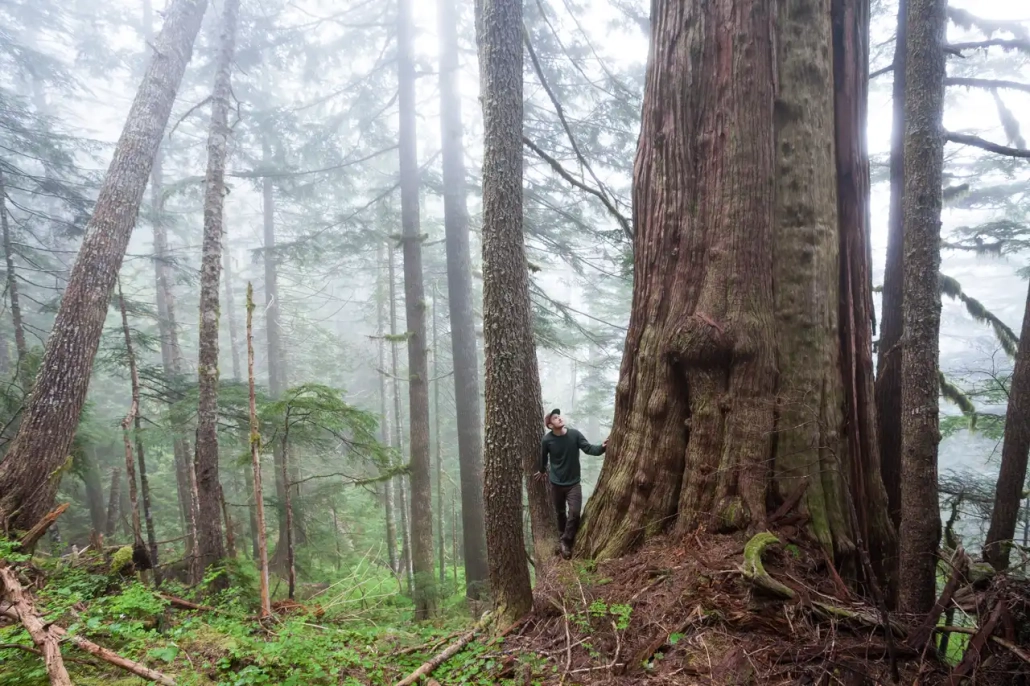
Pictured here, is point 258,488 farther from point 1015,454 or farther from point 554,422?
point 1015,454

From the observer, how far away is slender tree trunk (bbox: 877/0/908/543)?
15.2ft

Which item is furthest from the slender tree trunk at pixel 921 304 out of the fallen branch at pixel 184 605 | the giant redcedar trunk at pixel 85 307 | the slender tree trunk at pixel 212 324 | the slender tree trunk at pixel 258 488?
the giant redcedar trunk at pixel 85 307

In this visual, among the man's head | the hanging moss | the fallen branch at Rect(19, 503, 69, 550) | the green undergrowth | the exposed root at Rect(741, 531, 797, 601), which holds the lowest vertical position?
the green undergrowth

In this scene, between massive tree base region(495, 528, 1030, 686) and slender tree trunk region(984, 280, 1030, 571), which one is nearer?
massive tree base region(495, 528, 1030, 686)

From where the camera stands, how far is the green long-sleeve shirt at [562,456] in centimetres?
502

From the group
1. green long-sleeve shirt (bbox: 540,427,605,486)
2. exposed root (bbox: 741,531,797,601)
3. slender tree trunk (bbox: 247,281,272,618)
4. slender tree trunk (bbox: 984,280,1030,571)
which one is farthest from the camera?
green long-sleeve shirt (bbox: 540,427,605,486)

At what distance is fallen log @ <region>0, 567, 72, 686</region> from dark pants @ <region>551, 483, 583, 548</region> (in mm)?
3723

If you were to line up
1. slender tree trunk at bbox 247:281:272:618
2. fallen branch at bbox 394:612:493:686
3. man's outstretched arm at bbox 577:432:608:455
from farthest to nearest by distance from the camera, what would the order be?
1. man's outstretched arm at bbox 577:432:608:455
2. slender tree trunk at bbox 247:281:272:618
3. fallen branch at bbox 394:612:493:686

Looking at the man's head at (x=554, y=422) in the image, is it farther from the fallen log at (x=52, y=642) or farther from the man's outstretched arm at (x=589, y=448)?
the fallen log at (x=52, y=642)

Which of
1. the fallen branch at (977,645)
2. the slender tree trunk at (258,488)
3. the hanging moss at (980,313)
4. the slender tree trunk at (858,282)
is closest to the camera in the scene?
the fallen branch at (977,645)

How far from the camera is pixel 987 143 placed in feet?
12.8

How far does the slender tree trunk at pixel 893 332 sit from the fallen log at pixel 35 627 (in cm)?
630

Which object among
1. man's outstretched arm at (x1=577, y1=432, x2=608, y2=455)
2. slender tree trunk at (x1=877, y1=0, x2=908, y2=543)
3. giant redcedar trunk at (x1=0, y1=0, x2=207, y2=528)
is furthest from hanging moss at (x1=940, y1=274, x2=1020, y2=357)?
giant redcedar trunk at (x1=0, y1=0, x2=207, y2=528)

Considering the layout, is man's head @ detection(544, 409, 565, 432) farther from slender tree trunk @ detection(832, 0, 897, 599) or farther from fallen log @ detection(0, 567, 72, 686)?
fallen log @ detection(0, 567, 72, 686)
